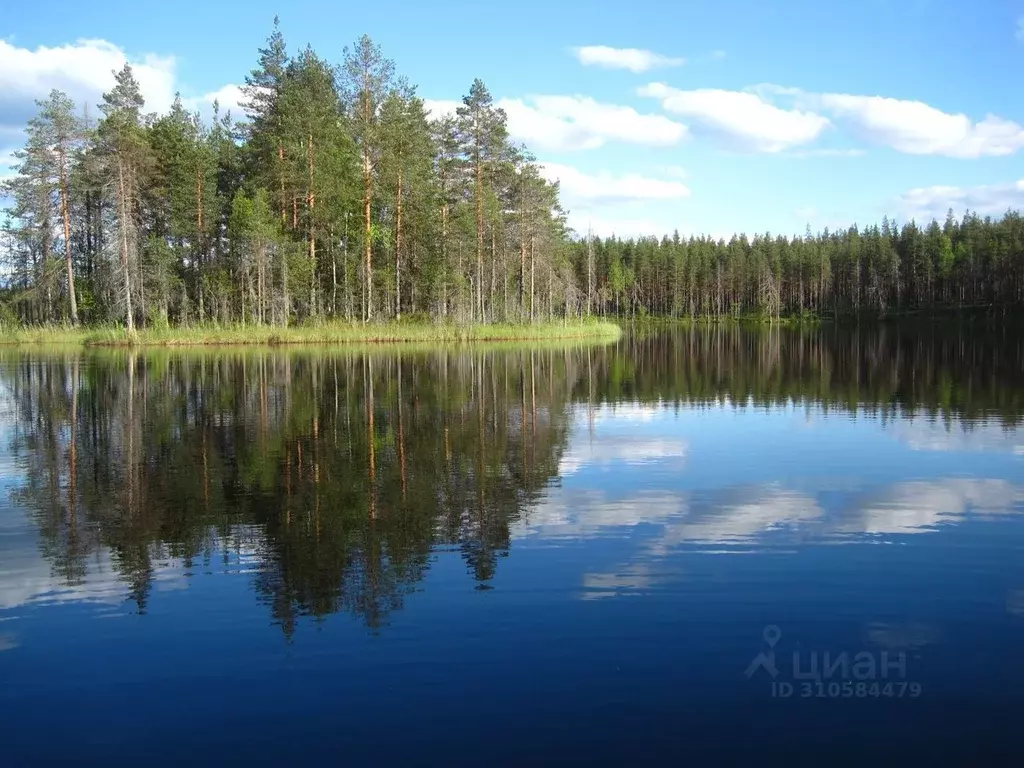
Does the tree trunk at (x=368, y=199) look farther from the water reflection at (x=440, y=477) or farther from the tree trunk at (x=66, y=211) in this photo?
the water reflection at (x=440, y=477)

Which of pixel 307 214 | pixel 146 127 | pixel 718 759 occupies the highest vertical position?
pixel 146 127

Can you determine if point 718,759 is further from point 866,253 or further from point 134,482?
point 866,253

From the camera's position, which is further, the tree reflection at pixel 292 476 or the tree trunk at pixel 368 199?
the tree trunk at pixel 368 199

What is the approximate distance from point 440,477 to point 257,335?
44.2 metres

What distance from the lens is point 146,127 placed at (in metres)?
63.9

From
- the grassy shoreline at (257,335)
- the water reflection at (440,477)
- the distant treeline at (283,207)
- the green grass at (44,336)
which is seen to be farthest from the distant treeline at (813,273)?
the water reflection at (440,477)

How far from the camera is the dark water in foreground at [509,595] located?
19.2 ft

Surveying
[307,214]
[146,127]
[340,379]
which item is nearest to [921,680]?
[340,379]

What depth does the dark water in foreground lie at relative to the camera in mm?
5867

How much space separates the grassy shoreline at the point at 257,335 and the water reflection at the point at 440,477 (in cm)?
2512

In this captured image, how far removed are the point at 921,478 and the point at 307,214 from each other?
5041cm

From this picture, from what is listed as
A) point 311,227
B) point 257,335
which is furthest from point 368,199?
point 257,335

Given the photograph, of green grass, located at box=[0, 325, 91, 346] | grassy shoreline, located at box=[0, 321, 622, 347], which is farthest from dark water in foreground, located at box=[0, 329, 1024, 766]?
green grass, located at box=[0, 325, 91, 346]

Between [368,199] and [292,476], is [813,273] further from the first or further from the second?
[292,476]
